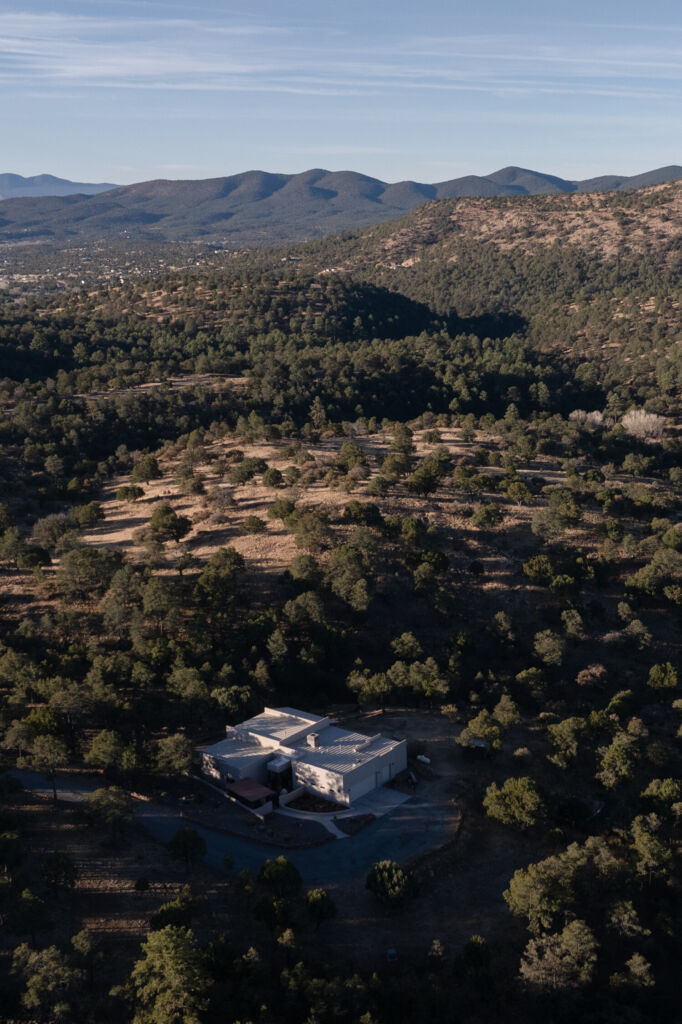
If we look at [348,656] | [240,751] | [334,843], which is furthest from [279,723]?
[334,843]

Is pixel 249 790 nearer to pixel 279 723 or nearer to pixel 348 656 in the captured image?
pixel 279 723

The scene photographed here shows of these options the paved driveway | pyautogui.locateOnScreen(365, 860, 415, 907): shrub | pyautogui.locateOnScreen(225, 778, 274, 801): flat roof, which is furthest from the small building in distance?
pyautogui.locateOnScreen(365, 860, 415, 907): shrub

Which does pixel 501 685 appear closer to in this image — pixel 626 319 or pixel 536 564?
pixel 536 564

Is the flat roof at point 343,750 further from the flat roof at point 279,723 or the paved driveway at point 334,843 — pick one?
the paved driveway at point 334,843

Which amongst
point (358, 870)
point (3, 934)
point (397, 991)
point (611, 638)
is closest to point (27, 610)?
point (3, 934)

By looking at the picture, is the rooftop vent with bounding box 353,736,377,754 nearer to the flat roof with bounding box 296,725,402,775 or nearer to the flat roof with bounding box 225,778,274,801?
the flat roof with bounding box 296,725,402,775

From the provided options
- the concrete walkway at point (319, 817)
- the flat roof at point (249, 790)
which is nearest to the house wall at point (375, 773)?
the concrete walkway at point (319, 817)

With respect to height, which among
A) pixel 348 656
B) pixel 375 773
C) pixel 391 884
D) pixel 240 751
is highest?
pixel 348 656
